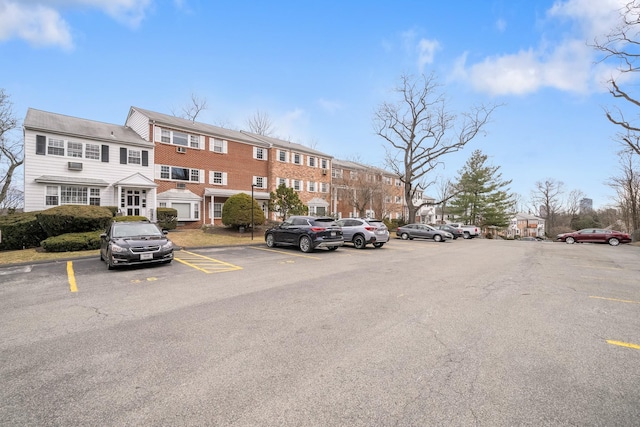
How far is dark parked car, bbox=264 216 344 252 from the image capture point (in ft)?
46.4

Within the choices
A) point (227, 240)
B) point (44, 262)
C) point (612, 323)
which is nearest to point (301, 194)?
point (227, 240)

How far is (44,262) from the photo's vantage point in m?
11.0

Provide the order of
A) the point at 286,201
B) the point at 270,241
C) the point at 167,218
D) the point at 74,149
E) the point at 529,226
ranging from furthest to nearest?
the point at 529,226
the point at 286,201
the point at 167,218
the point at 74,149
the point at 270,241

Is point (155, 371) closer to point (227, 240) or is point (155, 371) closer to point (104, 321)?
point (104, 321)

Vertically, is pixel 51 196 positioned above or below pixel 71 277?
above

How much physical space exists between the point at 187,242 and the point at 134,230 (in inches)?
250

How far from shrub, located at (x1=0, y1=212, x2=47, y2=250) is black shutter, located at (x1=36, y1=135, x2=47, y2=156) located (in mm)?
6577

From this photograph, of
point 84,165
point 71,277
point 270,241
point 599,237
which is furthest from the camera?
point 599,237

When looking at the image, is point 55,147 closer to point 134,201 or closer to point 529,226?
point 134,201

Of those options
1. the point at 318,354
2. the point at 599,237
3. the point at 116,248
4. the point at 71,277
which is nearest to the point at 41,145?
the point at 116,248

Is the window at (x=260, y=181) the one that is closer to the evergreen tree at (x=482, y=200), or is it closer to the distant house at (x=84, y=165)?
the distant house at (x=84, y=165)

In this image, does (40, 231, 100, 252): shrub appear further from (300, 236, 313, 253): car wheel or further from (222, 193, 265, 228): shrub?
(300, 236, 313, 253): car wheel

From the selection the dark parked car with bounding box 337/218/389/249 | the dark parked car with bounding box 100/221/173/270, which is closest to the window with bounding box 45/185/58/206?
the dark parked car with bounding box 100/221/173/270

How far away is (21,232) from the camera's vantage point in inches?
535
